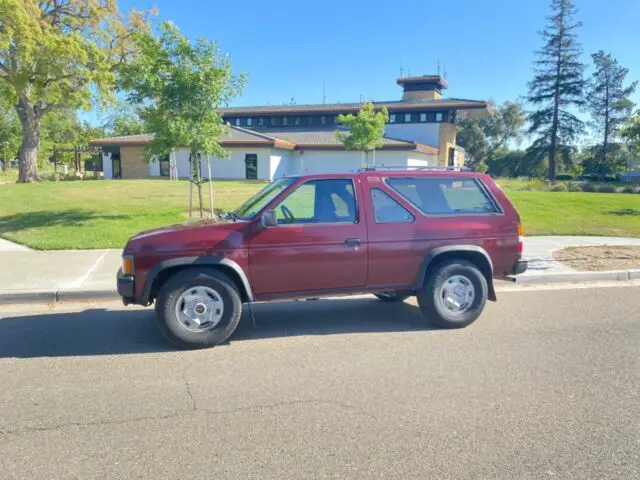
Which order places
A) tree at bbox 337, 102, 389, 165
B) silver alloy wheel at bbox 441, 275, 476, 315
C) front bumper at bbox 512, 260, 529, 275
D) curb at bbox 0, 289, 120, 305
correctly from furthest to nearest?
tree at bbox 337, 102, 389, 165 < curb at bbox 0, 289, 120, 305 < front bumper at bbox 512, 260, 529, 275 < silver alloy wheel at bbox 441, 275, 476, 315

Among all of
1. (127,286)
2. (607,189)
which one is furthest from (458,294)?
(607,189)

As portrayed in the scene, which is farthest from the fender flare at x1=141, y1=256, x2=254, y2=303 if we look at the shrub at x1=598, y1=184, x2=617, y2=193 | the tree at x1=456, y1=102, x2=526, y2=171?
the tree at x1=456, y1=102, x2=526, y2=171

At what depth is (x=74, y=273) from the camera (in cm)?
845

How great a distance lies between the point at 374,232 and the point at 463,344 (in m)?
1.51

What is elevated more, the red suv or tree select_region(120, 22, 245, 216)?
tree select_region(120, 22, 245, 216)

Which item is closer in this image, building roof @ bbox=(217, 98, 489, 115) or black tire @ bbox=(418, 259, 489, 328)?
black tire @ bbox=(418, 259, 489, 328)

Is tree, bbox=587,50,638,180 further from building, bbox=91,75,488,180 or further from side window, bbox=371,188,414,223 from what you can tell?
side window, bbox=371,188,414,223

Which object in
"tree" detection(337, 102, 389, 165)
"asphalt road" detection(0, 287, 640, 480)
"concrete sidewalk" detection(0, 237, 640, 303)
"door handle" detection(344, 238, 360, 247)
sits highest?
"tree" detection(337, 102, 389, 165)

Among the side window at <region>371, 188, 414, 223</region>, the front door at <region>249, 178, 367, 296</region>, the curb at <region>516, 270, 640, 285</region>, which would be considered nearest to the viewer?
the front door at <region>249, 178, 367, 296</region>

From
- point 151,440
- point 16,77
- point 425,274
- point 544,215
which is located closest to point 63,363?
point 151,440

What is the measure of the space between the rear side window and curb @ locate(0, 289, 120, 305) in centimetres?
451

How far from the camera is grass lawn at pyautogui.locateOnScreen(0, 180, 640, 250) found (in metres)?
12.0

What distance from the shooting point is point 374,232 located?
5.62m

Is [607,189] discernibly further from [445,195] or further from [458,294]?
[458,294]
